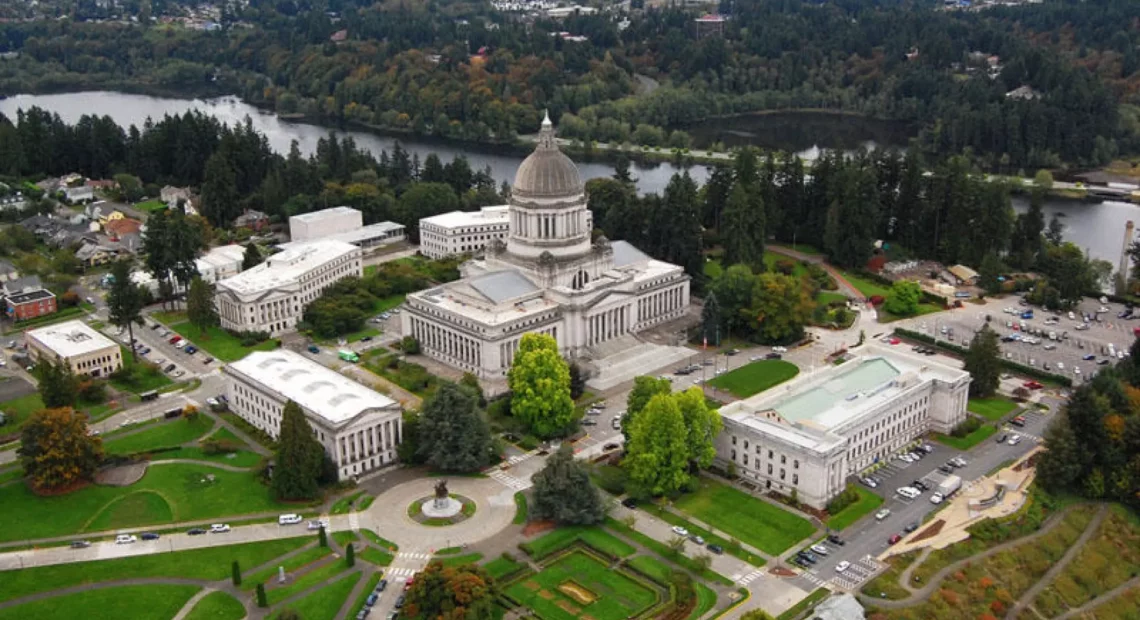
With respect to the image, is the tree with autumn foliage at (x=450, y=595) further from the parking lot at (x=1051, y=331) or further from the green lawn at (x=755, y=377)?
the parking lot at (x=1051, y=331)

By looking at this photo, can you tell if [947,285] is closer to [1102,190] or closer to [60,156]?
[1102,190]

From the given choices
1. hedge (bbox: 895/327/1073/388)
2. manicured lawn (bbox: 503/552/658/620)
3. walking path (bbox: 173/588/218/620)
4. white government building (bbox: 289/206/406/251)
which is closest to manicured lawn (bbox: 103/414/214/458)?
walking path (bbox: 173/588/218/620)

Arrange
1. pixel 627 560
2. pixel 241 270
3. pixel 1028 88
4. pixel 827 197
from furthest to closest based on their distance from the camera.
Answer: pixel 1028 88 < pixel 827 197 < pixel 241 270 < pixel 627 560

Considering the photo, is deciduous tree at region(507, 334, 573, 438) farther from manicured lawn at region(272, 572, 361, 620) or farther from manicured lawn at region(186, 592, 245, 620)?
manicured lawn at region(186, 592, 245, 620)

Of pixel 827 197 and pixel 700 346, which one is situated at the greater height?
pixel 827 197

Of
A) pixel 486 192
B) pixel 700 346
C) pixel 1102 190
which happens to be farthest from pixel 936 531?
pixel 1102 190

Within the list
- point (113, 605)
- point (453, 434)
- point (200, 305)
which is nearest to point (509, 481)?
point (453, 434)

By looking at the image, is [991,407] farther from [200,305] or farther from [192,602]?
[200,305]
